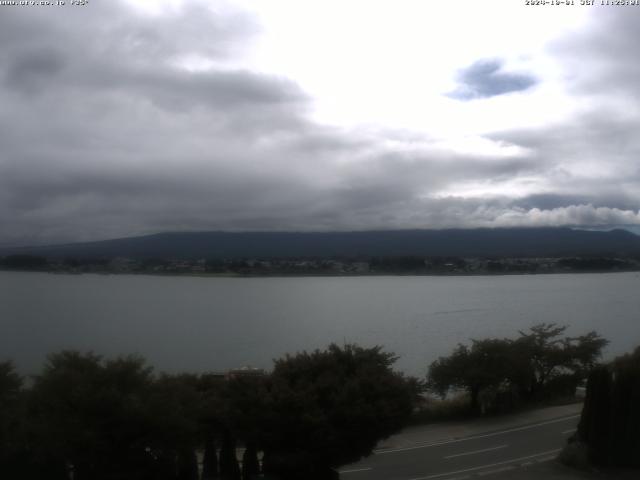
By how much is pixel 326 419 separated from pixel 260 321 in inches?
2000

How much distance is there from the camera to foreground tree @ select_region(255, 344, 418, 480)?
49.4ft

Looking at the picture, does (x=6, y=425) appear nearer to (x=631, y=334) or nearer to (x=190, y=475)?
(x=190, y=475)

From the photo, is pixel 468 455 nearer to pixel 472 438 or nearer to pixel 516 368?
pixel 472 438

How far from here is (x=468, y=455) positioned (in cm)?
2052

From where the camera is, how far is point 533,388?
103ft

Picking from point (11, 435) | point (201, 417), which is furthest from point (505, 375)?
point (11, 435)

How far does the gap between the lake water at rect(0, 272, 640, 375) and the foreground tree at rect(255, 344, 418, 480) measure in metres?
23.5

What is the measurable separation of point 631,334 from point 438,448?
4125 cm

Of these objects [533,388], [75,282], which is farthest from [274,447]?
[75,282]

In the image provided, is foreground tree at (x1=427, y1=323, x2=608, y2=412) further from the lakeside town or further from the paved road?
the lakeside town

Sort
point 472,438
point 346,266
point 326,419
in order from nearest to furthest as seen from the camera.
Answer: point 326,419 < point 472,438 < point 346,266

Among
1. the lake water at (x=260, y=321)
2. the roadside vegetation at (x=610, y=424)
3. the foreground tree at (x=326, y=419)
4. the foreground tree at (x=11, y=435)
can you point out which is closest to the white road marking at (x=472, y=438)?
the roadside vegetation at (x=610, y=424)

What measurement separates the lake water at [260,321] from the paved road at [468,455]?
1547cm

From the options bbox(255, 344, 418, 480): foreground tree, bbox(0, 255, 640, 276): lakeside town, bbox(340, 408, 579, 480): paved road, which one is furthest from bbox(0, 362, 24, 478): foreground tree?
bbox(0, 255, 640, 276): lakeside town
